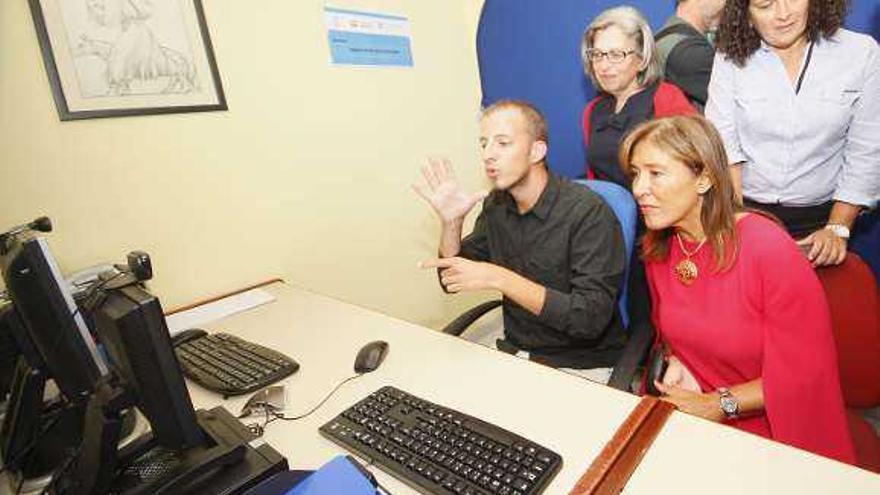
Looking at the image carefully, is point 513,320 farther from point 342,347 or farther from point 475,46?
point 475,46

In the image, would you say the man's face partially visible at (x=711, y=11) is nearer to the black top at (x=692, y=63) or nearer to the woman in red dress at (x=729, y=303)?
the black top at (x=692, y=63)

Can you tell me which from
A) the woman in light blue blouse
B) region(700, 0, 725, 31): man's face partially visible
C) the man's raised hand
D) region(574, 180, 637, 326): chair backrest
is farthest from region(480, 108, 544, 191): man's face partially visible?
region(700, 0, 725, 31): man's face partially visible

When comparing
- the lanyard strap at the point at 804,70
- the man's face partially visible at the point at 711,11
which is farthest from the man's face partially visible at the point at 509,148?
the man's face partially visible at the point at 711,11

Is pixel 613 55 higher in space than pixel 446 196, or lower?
higher

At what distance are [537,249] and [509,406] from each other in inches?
27.3

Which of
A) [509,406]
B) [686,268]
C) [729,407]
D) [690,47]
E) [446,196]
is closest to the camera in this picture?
[509,406]

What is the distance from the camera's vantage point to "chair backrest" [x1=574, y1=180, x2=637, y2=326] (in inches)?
58.2

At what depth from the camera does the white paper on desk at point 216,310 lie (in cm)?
155

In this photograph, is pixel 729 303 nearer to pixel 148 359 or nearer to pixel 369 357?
pixel 369 357

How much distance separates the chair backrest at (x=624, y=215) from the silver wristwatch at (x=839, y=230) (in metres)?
0.54

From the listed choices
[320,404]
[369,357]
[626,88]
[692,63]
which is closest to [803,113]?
[692,63]

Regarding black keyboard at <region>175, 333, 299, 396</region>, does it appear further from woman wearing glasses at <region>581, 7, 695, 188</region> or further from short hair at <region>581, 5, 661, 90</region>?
short hair at <region>581, 5, 661, 90</region>

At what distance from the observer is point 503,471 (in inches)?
30.5

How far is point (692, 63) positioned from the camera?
1.76 m
